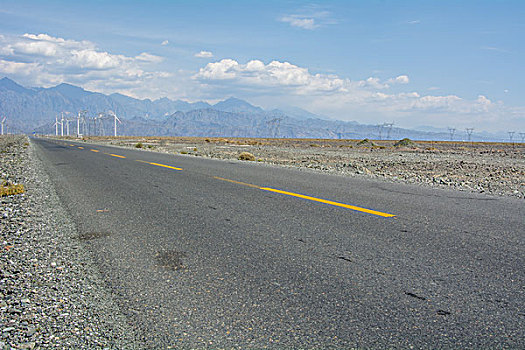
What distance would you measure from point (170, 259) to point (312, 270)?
5.17ft

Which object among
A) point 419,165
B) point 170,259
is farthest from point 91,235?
point 419,165

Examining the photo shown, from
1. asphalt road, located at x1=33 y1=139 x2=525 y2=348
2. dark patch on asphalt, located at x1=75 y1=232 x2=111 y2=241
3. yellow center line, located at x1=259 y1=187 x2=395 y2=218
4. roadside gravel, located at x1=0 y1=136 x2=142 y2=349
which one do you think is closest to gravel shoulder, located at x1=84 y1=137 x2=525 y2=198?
yellow center line, located at x1=259 y1=187 x2=395 y2=218

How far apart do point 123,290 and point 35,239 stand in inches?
91.4

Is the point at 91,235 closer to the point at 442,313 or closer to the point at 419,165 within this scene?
the point at 442,313

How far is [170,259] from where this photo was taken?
416 cm

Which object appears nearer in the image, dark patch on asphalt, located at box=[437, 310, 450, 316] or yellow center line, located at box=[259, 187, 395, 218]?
dark patch on asphalt, located at box=[437, 310, 450, 316]

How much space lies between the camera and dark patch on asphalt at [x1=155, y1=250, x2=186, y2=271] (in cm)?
394

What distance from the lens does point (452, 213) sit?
6.39 m

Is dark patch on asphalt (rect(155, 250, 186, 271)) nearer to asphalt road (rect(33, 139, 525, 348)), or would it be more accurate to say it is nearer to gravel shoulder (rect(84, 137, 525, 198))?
Answer: asphalt road (rect(33, 139, 525, 348))

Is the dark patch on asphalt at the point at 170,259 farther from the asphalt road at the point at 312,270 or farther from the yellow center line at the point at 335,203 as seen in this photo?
the yellow center line at the point at 335,203

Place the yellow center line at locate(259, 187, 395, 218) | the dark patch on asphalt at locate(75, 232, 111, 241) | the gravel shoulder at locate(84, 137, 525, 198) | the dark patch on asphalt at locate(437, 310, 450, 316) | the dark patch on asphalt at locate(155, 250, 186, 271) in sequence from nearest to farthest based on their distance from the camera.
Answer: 1. the dark patch on asphalt at locate(437, 310, 450, 316)
2. the dark patch on asphalt at locate(155, 250, 186, 271)
3. the dark patch on asphalt at locate(75, 232, 111, 241)
4. the yellow center line at locate(259, 187, 395, 218)
5. the gravel shoulder at locate(84, 137, 525, 198)

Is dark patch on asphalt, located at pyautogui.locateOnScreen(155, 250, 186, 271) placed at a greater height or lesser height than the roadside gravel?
greater

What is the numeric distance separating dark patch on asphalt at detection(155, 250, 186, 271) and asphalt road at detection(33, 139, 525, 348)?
0.02 meters

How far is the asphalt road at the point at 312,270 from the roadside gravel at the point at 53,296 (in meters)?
0.17
